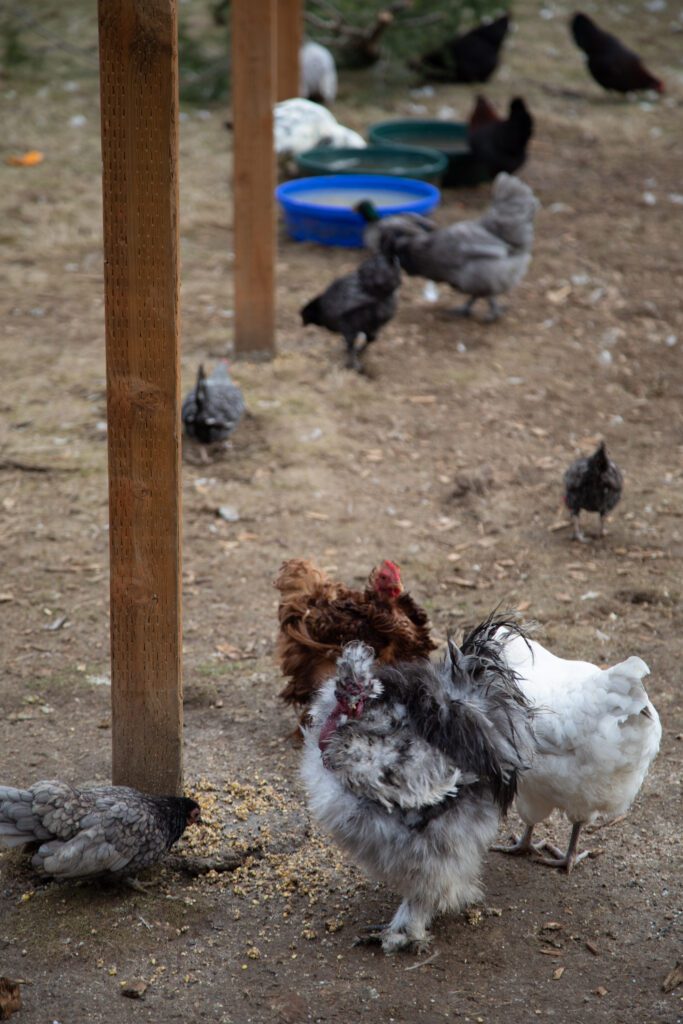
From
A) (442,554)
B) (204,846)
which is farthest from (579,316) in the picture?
(204,846)

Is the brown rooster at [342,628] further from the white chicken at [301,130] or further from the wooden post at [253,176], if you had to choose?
the white chicken at [301,130]

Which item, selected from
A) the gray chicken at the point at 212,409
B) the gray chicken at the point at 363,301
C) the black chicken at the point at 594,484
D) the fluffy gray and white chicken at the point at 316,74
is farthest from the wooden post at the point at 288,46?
the black chicken at the point at 594,484

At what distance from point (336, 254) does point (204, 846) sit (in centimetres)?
718

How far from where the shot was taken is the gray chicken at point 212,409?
6.32 m

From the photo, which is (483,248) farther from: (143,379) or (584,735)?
(584,735)

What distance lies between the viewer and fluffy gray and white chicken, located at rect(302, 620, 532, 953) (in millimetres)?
3045

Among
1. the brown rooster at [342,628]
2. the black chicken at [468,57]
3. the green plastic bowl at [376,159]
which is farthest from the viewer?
the black chicken at [468,57]

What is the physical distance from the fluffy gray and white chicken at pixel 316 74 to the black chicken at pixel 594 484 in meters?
9.35

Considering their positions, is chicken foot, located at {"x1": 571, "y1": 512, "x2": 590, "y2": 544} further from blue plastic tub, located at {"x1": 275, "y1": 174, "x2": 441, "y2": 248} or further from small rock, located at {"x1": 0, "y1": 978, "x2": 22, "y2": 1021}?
blue plastic tub, located at {"x1": 275, "y1": 174, "x2": 441, "y2": 248}

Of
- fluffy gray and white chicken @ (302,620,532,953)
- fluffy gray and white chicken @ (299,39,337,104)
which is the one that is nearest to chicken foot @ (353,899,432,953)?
fluffy gray and white chicken @ (302,620,532,953)

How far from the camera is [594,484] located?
18.1 feet

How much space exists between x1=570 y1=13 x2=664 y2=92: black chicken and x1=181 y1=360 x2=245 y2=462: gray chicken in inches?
385

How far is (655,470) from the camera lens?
6.54m

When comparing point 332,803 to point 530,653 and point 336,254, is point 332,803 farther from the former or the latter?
point 336,254
